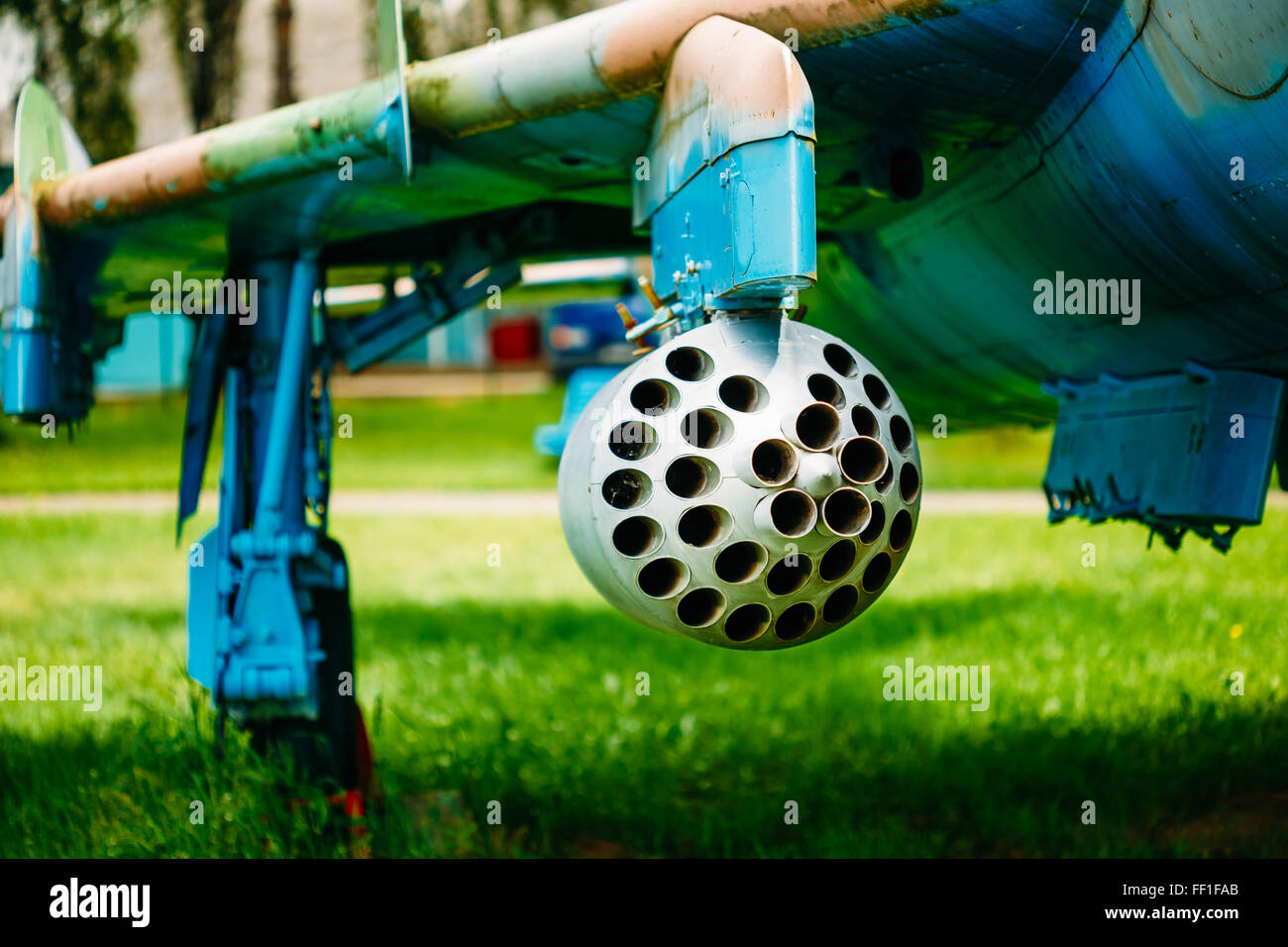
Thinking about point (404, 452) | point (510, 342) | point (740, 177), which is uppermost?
point (510, 342)

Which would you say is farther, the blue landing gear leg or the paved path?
the paved path

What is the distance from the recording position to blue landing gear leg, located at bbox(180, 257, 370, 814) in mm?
4758

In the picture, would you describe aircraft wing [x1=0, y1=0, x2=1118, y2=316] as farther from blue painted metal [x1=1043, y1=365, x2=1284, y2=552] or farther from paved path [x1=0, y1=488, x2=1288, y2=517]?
paved path [x1=0, y1=488, x2=1288, y2=517]

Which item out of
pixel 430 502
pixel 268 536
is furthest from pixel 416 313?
pixel 430 502

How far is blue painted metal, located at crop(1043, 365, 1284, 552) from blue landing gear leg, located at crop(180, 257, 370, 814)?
2.92m

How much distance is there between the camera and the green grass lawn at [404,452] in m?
21.5

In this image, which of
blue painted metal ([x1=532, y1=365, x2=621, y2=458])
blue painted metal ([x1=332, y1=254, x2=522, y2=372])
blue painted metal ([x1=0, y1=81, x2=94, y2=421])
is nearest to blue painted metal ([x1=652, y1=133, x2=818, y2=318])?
blue painted metal ([x1=332, y1=254, x2=522, y2=372])

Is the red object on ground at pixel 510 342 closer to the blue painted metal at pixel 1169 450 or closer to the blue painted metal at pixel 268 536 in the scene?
the blue painted metal at pixel 268 536

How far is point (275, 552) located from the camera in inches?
192

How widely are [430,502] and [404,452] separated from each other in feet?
22.1

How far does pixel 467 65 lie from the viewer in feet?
13.0

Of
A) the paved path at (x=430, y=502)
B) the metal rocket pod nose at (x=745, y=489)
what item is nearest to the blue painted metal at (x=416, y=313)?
the metal rocket pod nose at (x=745, y=489)

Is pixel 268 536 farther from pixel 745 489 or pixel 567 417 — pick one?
pixel 567 417

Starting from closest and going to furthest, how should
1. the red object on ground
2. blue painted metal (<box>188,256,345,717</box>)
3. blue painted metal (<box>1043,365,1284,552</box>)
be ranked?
blue painted metal (<box>1043,365,1284,552</box>)
blue painted metal (<box>188,256,345,717</box>)
the red object on ground
